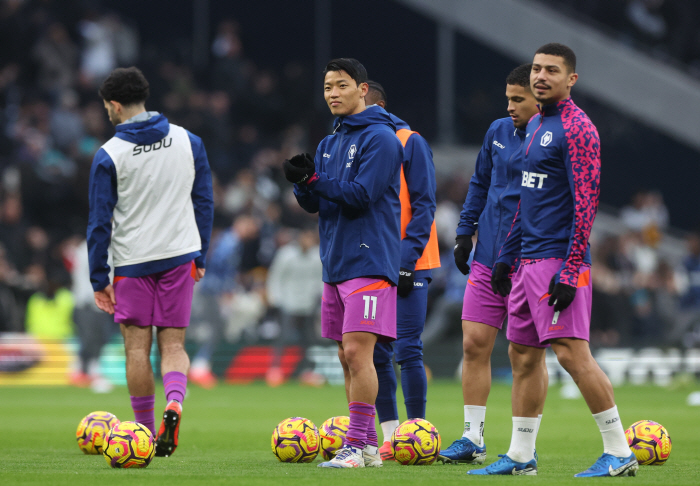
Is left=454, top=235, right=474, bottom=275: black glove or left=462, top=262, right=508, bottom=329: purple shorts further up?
left=454, top=235, right=474, bottom=275: black glove

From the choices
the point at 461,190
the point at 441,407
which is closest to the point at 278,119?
the point at 461,190

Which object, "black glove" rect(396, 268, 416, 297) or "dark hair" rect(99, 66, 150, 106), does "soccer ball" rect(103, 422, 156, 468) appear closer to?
"black glove" rect(396, 268, 416, 297)

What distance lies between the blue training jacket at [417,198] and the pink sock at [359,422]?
3.89 ft

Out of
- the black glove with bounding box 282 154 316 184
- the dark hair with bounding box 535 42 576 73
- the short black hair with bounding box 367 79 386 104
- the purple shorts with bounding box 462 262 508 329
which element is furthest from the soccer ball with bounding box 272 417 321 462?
the dark hair with bounding box 535 42 576 73

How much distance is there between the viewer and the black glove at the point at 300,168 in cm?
665

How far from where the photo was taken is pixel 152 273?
7.66 m

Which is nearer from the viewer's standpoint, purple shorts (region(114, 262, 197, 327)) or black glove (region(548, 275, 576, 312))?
black glove (region(548, 275, 576, 312))

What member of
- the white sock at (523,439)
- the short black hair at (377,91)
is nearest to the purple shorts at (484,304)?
the white sock at (523,439)

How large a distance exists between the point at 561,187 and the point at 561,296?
2.32ft

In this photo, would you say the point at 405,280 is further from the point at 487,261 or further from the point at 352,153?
the point at 352,153

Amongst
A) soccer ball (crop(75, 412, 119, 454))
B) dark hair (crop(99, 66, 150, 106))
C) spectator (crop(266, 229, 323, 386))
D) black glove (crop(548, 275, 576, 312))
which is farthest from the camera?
spectator (crop(266, 229, 323, 386))

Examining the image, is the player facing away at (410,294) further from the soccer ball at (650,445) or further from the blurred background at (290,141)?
the blurred background at (290,141)

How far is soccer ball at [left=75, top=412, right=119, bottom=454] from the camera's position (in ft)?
Result: 26.0

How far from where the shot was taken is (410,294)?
775 centimetres
